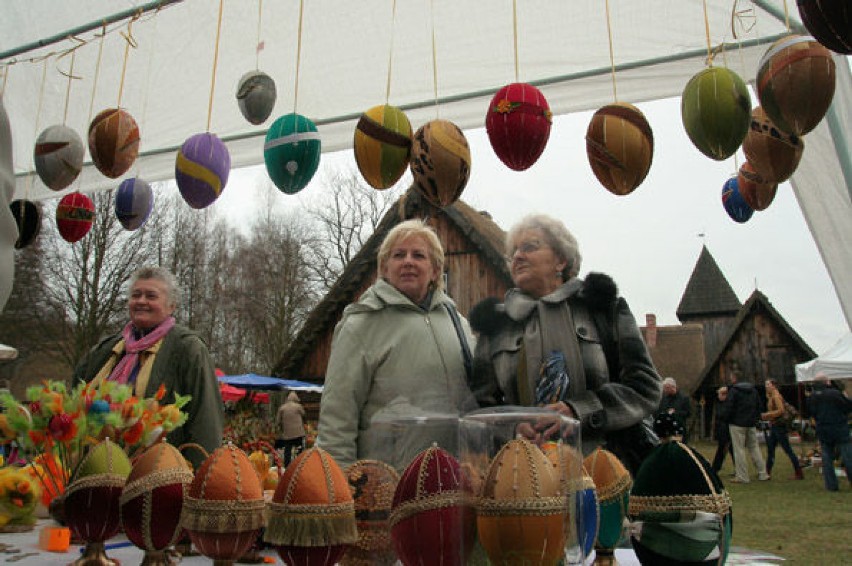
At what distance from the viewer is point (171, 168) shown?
16.0 ft

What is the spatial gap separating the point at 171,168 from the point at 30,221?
1.09 metres

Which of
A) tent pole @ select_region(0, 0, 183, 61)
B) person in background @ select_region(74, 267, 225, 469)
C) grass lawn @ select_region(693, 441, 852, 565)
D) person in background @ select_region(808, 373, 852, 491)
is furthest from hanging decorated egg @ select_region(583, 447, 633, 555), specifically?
person in background @ select_region(808, 373, 852, 491)

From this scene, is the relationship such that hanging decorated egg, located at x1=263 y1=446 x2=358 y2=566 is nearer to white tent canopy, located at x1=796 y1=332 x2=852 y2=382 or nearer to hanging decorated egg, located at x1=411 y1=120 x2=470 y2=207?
hanging decorated egg, located at x1=411 y1=120 x2=470 y2=207

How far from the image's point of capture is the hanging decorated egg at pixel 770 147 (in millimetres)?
2268

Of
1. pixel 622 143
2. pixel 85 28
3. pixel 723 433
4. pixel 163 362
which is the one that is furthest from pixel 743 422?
pixel 85 28

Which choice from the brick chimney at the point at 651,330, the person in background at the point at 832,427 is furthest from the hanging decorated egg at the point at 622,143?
the brick chimney at the point at 651,330

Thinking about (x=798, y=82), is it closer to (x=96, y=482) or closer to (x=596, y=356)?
(x=596, y=356)

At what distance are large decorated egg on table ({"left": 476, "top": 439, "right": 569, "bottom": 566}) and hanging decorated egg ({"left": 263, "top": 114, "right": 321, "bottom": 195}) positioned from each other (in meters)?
1.80

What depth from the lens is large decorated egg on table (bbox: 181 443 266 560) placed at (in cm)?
120

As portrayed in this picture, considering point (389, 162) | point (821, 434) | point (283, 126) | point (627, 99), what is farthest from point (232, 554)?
point (821, 434)

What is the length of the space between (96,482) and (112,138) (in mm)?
1985

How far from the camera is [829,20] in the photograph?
1.40 m

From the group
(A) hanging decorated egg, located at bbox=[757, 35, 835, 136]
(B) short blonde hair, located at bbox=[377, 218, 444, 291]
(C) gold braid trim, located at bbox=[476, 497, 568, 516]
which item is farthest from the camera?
(B) short blonde hair, located at bbox=[377, 218, 444, 291]

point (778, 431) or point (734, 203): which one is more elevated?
point (734, 203)
